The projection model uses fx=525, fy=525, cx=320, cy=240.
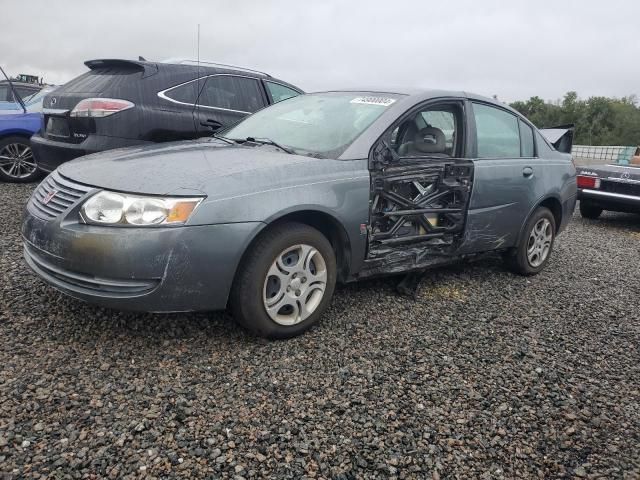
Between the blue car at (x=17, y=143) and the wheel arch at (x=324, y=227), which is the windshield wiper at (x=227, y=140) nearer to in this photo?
the wheel arch at (x=324, y=227)

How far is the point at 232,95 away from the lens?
605 centimetres

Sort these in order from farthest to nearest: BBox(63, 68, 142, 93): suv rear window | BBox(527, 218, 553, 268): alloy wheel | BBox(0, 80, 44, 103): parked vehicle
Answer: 1. BBox(0, 80, 44, 103): parked vehicle
2. BBox(63, 68, 142, 93): suv rear window
3. BBox(527, 218, 553, 268): alloy wheel

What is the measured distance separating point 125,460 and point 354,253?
5.84 feet

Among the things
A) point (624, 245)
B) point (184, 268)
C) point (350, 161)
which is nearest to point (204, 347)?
point (184, 268)

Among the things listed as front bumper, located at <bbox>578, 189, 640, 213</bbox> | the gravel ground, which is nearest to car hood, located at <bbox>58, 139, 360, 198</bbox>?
the gravel ground

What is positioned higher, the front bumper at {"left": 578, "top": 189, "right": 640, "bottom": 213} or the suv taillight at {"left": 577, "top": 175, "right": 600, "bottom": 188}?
the suv taillight at {"left": 577, "top": 175, "right": 600, "bottom": 188}

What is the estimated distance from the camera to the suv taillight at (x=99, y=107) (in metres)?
5.10

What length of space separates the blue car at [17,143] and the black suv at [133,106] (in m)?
1.25

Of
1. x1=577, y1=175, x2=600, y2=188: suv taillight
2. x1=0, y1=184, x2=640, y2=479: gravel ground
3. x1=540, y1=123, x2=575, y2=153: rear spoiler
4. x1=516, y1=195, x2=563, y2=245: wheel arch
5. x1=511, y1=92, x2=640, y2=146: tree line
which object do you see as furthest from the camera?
x1=511, y1=92, x2=640, y2=146: tree line

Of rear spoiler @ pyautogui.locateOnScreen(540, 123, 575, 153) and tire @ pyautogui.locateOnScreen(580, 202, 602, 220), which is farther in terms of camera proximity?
tire @ pyautogui.locateOnScreen(580, 202, 602, 220)

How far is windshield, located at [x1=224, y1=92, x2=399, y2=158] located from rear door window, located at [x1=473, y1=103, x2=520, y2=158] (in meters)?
0.87

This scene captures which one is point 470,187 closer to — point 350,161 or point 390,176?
point 390,176

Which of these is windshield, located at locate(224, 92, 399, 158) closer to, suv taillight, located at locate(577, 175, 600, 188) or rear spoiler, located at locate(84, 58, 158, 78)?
rear spoiler, located at locate(84, 58, 158, 78)

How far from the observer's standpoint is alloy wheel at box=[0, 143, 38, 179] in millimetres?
6805
